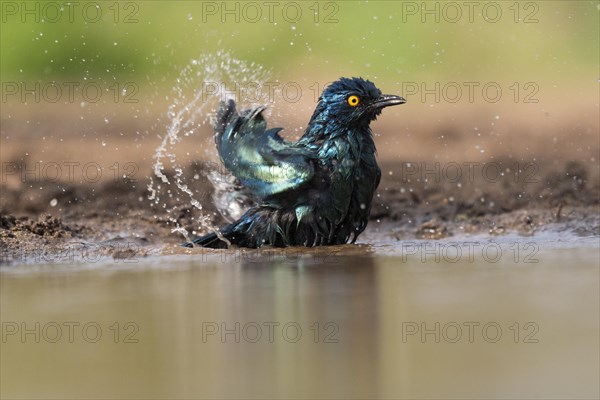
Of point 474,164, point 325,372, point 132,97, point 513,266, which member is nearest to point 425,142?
point 474,164

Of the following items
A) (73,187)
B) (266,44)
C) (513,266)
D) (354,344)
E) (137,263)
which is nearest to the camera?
(354,344)

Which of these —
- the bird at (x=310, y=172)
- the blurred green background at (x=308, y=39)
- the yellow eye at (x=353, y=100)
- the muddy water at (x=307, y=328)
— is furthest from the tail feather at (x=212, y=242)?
the blurred green background at (x=308, y=39)

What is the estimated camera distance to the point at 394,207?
1051cm

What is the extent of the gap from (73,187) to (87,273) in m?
3.34

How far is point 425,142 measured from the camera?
11.9m

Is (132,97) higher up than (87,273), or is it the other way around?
(132,97)

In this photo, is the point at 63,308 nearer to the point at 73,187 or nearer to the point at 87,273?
the point at 87,273

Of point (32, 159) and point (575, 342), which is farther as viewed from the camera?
point (32, 159)

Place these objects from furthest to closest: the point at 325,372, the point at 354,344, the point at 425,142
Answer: the point at 425,142, the point at 354,344, the point at 325,372

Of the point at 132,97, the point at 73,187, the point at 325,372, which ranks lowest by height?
the point at 325,372

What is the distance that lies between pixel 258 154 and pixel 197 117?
11.0ft

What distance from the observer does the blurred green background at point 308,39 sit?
12.5 metres

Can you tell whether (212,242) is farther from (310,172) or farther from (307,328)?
(307,328)

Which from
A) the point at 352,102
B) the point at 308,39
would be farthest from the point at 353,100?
the point at 308,39
